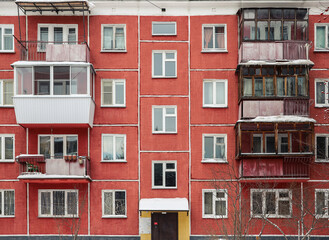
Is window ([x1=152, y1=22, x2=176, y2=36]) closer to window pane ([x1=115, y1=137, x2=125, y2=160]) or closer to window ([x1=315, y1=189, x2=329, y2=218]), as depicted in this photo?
window pane ([x1=115, y1=137, x2=125, y2=160])

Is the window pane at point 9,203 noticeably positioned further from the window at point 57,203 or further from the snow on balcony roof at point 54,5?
the snow on balcony roof at point 54,5

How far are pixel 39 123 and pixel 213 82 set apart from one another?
371 inches

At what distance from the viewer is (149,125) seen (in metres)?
25.7

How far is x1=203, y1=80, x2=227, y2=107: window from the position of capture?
25969 millimetres

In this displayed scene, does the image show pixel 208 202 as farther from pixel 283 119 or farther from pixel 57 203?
pixel 57 203

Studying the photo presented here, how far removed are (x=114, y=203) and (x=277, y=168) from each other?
870 centimetres

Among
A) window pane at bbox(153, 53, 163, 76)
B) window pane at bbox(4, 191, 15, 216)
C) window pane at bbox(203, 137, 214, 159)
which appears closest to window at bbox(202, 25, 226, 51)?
window pane at bbox(153, 53, 163, 76)

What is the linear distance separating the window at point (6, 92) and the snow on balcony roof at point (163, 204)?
29.7ft

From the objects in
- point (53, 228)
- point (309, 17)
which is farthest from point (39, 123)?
point (309, 17)

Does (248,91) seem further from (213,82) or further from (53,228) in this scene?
(53,228)

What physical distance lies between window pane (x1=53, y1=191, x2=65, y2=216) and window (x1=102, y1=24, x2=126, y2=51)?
8.15 metres

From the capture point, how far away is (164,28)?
26.1 m

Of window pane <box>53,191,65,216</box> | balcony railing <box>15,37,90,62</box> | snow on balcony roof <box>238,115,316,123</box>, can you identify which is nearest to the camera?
snow on balcony roof <box>238,115,316,123</box>

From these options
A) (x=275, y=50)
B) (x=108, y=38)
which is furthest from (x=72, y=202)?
(x=275, y=50)
